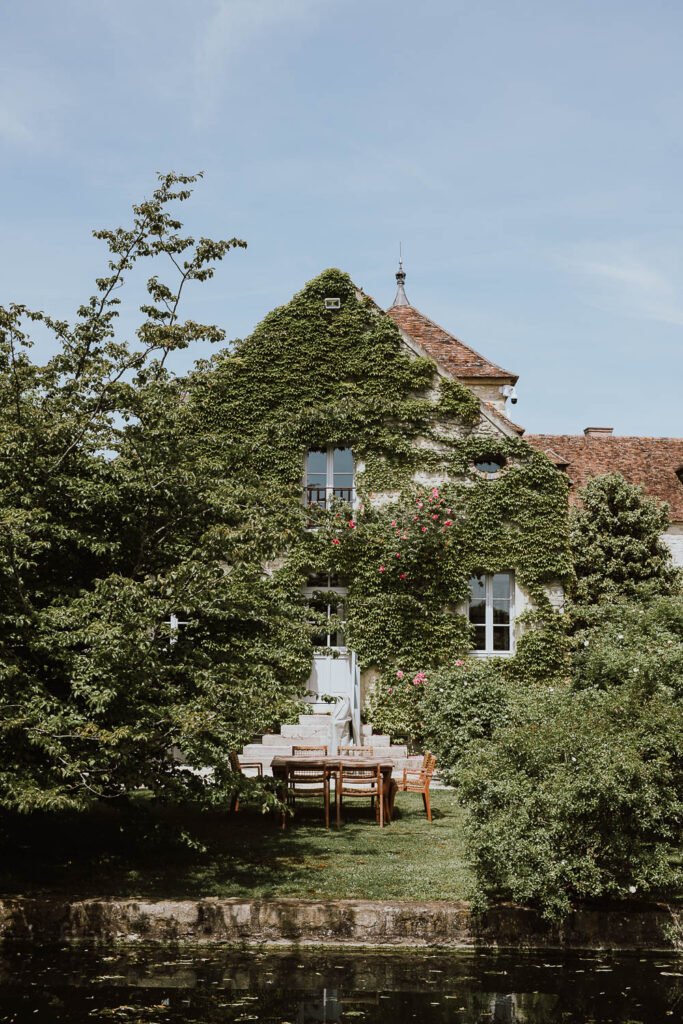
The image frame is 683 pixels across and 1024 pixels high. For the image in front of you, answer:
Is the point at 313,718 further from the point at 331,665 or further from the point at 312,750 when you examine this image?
the point at 312,750

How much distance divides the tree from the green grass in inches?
38.4

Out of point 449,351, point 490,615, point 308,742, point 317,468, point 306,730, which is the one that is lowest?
point 308,742

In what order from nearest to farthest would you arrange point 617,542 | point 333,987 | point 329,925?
point 333,987, point 329,925, point 617,542

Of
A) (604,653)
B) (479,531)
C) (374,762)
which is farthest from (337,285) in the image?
(374,762)

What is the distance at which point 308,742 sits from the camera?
17406mm

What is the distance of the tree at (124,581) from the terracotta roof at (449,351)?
13994 mm

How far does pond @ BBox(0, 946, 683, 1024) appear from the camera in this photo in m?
6.94

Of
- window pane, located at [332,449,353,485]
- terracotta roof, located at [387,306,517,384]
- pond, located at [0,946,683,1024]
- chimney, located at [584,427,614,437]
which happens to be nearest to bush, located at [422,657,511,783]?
window pane, located at [332,449,353,485]

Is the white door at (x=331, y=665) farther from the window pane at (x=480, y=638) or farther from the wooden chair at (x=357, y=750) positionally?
the wooden chair at (x=357, y=750)

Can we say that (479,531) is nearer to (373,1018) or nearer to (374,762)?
(374,762)

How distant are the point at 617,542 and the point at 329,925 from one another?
50.3 feet

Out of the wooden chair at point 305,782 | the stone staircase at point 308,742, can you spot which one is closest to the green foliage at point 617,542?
the stone staircase at point 308,742

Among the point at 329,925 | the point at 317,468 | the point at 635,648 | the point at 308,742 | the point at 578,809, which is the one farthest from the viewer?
the point at 317,468

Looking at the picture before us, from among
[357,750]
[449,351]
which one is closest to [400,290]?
[449,351]
